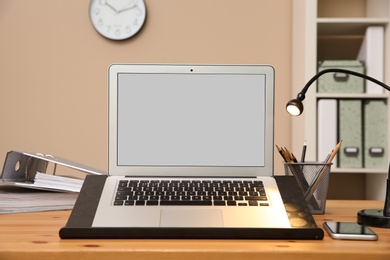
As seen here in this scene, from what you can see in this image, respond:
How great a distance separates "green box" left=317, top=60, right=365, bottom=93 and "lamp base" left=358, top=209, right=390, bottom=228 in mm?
1657

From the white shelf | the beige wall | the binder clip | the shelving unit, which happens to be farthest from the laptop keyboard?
the beige wall

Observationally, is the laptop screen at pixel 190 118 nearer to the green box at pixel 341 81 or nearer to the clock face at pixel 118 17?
the green box at pixel 341 81

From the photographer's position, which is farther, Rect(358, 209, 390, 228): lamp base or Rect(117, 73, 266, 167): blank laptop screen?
Rect(117, 73, 266, 167): blank laptop screen

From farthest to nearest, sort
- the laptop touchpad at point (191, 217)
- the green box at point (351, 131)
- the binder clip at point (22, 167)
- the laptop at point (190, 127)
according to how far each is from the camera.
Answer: the green box at point (351, 131)
the binder clip at point (22, 167)
the laptop at point (190, 127)
the laptop touchpad at point (191, 217)

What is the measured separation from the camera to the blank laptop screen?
116 cm

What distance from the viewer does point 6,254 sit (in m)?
0.80

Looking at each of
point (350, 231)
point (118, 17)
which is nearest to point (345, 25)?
point (118, 17)

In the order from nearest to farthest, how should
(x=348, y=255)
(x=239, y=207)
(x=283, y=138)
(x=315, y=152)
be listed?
(x=348, y=255) < (x=239, y=207) < (x=315, y=152) < (x=283, y=138)

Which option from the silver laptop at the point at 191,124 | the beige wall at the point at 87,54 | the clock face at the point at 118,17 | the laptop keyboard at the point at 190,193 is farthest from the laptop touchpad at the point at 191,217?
the clock face at the point at 118,17

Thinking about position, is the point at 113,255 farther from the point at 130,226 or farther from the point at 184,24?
the point at 184,24

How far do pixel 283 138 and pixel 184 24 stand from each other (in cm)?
81

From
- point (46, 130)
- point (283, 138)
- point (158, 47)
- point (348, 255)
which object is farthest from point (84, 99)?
point (348, 255)

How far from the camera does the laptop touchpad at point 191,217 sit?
2.98ft

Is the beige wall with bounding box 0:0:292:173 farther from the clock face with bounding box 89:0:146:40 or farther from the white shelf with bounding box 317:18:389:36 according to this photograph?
the white shelf with bounding box 317:18:389:36
